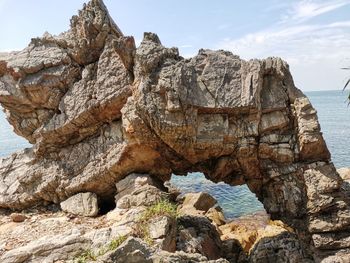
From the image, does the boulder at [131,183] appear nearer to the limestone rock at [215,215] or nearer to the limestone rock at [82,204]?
the limestone rock at [82,204]

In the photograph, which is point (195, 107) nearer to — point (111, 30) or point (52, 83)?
point (111, 30)

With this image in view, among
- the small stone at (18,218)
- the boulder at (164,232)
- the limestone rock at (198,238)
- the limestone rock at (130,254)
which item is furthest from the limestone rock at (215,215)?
the limestone rock at (130,254)

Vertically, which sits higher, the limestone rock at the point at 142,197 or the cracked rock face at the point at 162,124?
the cracked rock face at the point at 162,124

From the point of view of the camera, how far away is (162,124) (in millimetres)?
12617

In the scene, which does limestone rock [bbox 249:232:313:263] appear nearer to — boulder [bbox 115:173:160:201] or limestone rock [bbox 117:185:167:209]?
limestone rock [bbox 117:185:167:209]

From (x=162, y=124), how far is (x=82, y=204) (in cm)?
467

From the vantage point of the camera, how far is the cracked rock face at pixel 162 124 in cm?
1266

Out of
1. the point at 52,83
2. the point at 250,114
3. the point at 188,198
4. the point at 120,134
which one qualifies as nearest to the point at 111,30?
the point at 52,83

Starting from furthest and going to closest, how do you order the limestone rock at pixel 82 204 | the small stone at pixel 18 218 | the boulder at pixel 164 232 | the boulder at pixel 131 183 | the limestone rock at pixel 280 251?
the small stone at pixel 18 218 < the limestone rock at pixel 82 204 < the boulder at pixel 131 183 < the limestone rock at pixel 280 251 < the boulder at pixel 164 232

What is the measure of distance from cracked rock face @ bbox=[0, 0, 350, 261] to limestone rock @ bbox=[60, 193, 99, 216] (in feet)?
1.33

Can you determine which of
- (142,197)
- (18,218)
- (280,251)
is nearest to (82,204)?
(18,218)

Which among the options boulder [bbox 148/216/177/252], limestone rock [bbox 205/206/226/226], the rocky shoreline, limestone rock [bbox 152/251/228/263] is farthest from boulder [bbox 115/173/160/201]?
limestone rock [bbox 205/206/226/226]

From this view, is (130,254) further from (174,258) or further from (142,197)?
(142,197)

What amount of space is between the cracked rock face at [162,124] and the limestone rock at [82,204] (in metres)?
0.40
